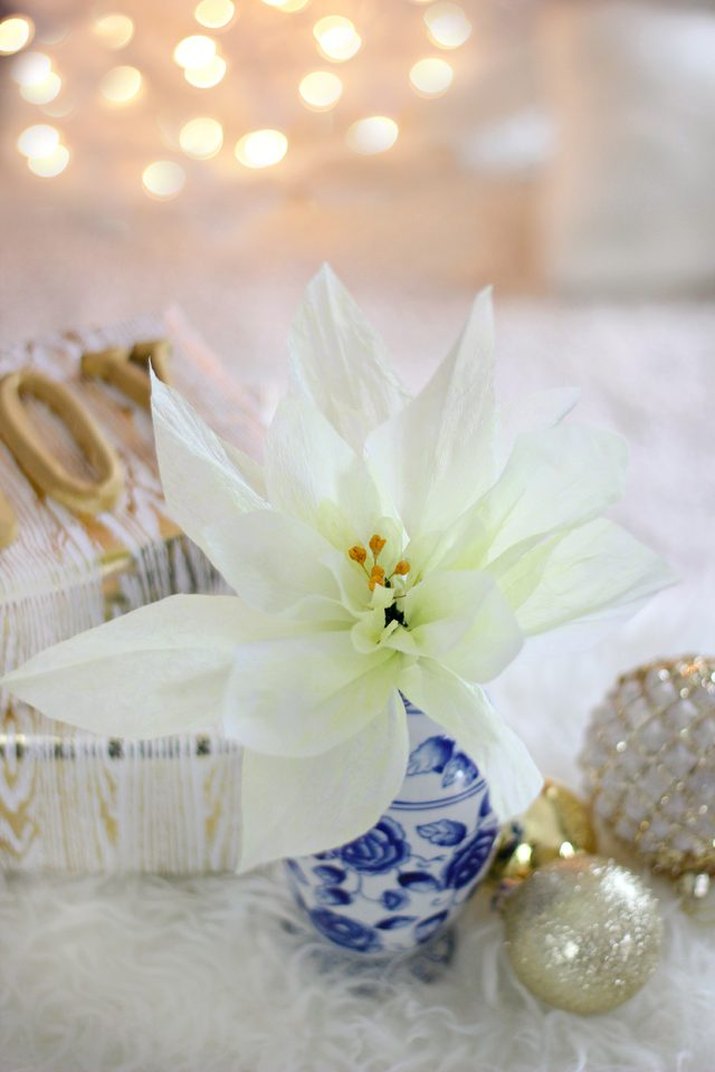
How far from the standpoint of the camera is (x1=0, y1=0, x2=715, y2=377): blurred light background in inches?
44.6

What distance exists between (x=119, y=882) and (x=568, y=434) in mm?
317

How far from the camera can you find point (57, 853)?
0.57 metres

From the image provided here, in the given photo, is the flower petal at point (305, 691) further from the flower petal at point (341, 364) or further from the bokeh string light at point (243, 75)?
the bokeh string light at point (243, 75)

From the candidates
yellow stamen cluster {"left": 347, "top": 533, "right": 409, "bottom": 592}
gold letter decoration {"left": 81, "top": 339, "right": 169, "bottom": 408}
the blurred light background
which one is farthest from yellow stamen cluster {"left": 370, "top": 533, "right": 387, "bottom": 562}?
the blurred light background

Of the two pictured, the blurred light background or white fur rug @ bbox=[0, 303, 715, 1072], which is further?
the blurred light background

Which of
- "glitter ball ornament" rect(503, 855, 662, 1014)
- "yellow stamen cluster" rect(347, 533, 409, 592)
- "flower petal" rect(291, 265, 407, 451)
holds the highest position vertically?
"flower petal" rect(291, 265, 407, 451)

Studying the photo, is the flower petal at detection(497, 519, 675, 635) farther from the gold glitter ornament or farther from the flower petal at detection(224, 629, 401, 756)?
the gold glitter ornament

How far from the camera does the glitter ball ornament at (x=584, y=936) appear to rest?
477 millimetres

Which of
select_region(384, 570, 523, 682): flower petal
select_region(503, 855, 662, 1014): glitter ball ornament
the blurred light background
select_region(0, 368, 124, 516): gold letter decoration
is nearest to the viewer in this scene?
select_region(384, 570, 523, 682): flower petal

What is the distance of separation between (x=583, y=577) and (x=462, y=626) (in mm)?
60

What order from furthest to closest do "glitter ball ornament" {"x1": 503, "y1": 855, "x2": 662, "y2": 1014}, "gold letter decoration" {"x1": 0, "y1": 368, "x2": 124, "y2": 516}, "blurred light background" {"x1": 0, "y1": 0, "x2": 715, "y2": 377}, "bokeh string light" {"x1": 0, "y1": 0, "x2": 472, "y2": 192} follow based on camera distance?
"bokeh string light" {"x1": 0, "y1": 0, "x2": 472, "y2": 192}, "blurred light background" {"x1": 0, "y1": 0, "x2": 715, "y2": 377}, "gold letter decoration" {"x1": 0, "y1": 368, "x2": 124, "y2": 516}, "glitter ball ornament" {"x1": 503, "y1": 855, "x2": 662, "y2": 1014}

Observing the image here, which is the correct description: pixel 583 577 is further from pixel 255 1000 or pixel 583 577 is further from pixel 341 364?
pixel 255 1000

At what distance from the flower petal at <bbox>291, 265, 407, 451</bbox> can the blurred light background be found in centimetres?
60

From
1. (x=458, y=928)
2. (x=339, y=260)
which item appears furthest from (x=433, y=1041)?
(x=339, y=260)
